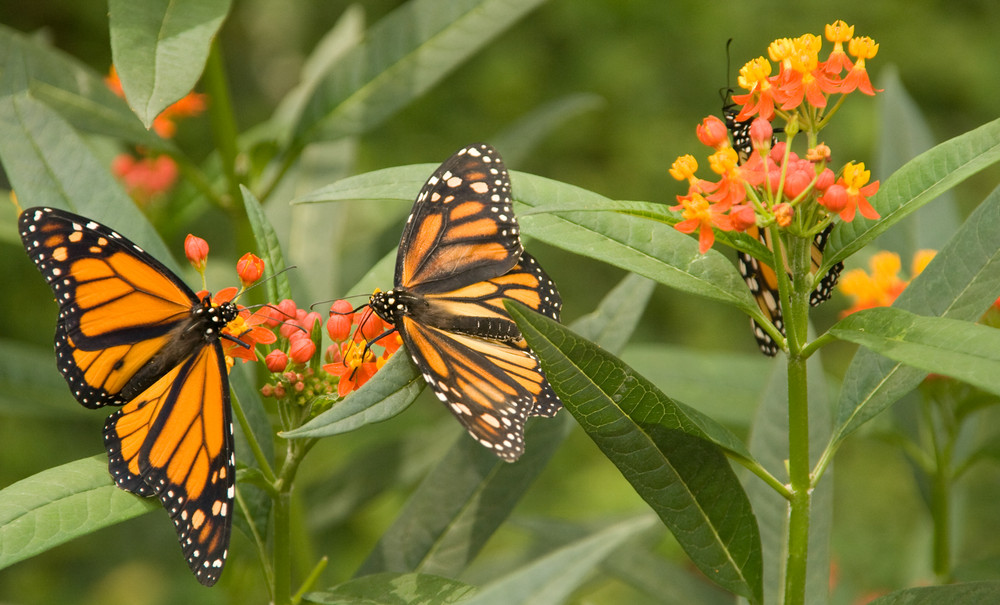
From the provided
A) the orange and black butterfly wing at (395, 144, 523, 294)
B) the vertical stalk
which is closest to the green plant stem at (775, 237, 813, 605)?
the vertical stalk

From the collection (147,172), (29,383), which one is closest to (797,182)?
(29,383)

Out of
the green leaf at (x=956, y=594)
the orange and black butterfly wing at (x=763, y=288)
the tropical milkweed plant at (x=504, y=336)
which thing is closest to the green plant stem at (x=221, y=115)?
the tropical milkweed plant at (x=504, y=336)

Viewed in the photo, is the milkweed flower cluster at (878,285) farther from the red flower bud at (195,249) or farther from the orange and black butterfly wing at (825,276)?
the red flower bud at (195,249)

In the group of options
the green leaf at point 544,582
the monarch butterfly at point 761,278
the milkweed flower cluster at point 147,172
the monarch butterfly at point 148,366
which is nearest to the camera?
the green leaf at point 544,582

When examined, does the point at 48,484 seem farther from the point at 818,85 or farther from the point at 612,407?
the point at 818,85

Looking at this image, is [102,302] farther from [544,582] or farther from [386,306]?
[544,582]

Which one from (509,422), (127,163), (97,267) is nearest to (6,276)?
(127,163)
